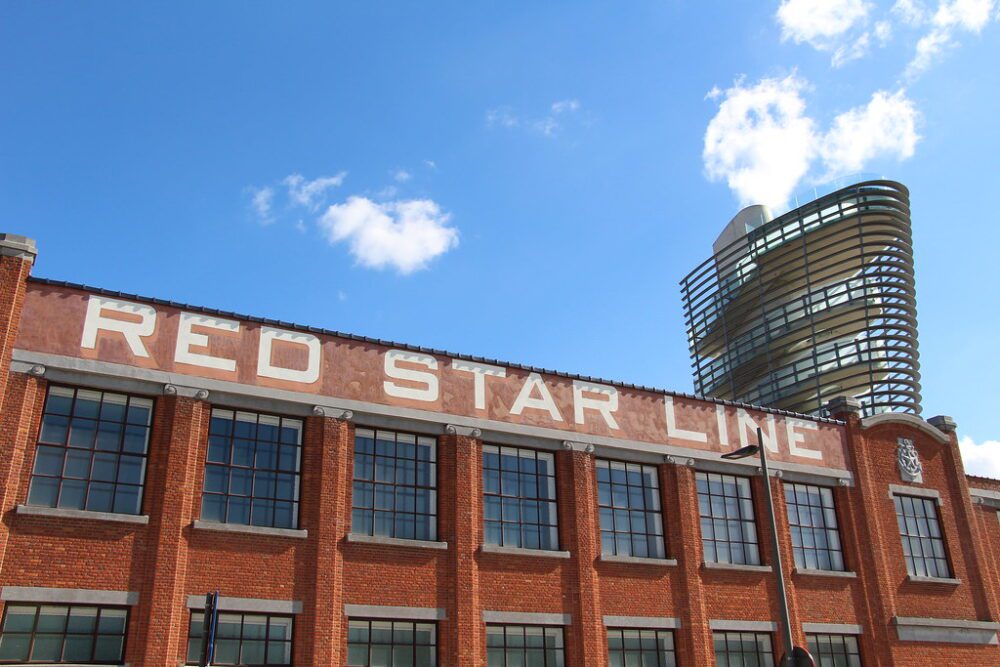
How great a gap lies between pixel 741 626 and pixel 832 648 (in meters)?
3.61

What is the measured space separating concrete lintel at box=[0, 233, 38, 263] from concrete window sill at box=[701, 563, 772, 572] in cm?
1795

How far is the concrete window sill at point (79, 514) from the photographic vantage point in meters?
17.6

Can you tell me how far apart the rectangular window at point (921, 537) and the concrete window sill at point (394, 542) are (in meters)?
15.9

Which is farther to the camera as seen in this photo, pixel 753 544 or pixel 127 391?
pixel 753 544

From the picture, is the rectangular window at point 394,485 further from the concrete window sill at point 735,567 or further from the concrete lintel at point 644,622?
the concrete window sill at point 735,567

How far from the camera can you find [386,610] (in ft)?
67.4

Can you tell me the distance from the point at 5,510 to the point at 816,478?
21855mm

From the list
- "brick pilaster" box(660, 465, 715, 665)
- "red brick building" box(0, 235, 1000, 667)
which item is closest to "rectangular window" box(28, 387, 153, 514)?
"red brick building" box(0, 235, 1000, 667)

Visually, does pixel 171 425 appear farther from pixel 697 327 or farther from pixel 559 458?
pixel 697 327

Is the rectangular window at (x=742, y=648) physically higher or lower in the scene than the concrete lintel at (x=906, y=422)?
lower

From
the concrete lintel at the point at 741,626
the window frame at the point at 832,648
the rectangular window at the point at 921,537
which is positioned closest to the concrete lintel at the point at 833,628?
the window frame at the point at 832,648

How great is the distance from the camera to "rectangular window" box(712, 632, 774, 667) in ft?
80.7

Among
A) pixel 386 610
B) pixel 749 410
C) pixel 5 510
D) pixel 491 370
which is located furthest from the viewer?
pixel 749 410

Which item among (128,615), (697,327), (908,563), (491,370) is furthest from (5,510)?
(697,327)
